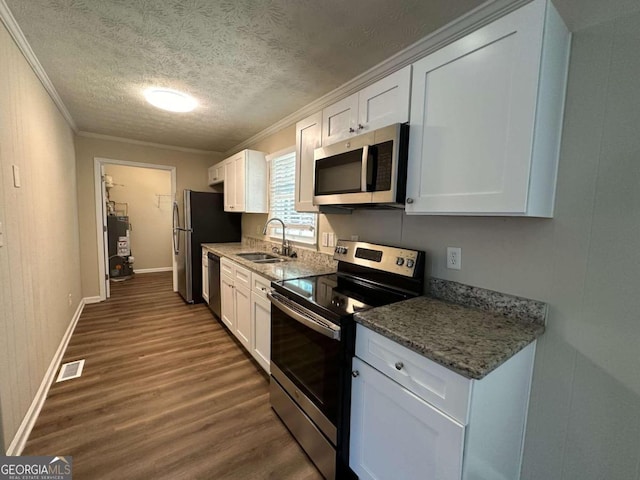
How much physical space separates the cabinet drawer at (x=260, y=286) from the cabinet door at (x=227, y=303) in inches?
24.1

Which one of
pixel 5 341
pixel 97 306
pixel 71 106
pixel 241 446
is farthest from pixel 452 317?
pixel 97 306

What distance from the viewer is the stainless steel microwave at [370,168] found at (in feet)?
4.50

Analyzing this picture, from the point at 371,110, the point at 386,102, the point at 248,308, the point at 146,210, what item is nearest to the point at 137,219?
the point at 146,210

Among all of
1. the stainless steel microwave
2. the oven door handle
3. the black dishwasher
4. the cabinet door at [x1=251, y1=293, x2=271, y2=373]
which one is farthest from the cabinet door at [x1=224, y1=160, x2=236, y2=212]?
the oven door handle

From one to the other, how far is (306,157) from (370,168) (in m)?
0.82

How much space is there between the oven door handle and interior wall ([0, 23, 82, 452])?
4.58 feet

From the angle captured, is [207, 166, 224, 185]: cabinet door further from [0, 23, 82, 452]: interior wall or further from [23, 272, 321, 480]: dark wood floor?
[23, 272, 321, 480]: dark wood floor

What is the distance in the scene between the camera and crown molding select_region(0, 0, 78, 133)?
1.46 m

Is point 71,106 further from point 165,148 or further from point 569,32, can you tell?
point 569,32

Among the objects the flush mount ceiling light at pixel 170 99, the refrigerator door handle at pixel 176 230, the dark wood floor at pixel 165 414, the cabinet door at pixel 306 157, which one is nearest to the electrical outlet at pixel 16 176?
the flush mount ceiling light at pixel 170 99

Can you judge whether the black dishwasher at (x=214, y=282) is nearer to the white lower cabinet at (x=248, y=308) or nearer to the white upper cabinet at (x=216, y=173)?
the white lower cabinet at (x=248, y=308)

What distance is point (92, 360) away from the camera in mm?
2453

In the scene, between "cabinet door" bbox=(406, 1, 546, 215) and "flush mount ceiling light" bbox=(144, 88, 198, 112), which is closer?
"cabinet door" bbox=(406, 1, 546, 215)

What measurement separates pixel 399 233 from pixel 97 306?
4224mm
